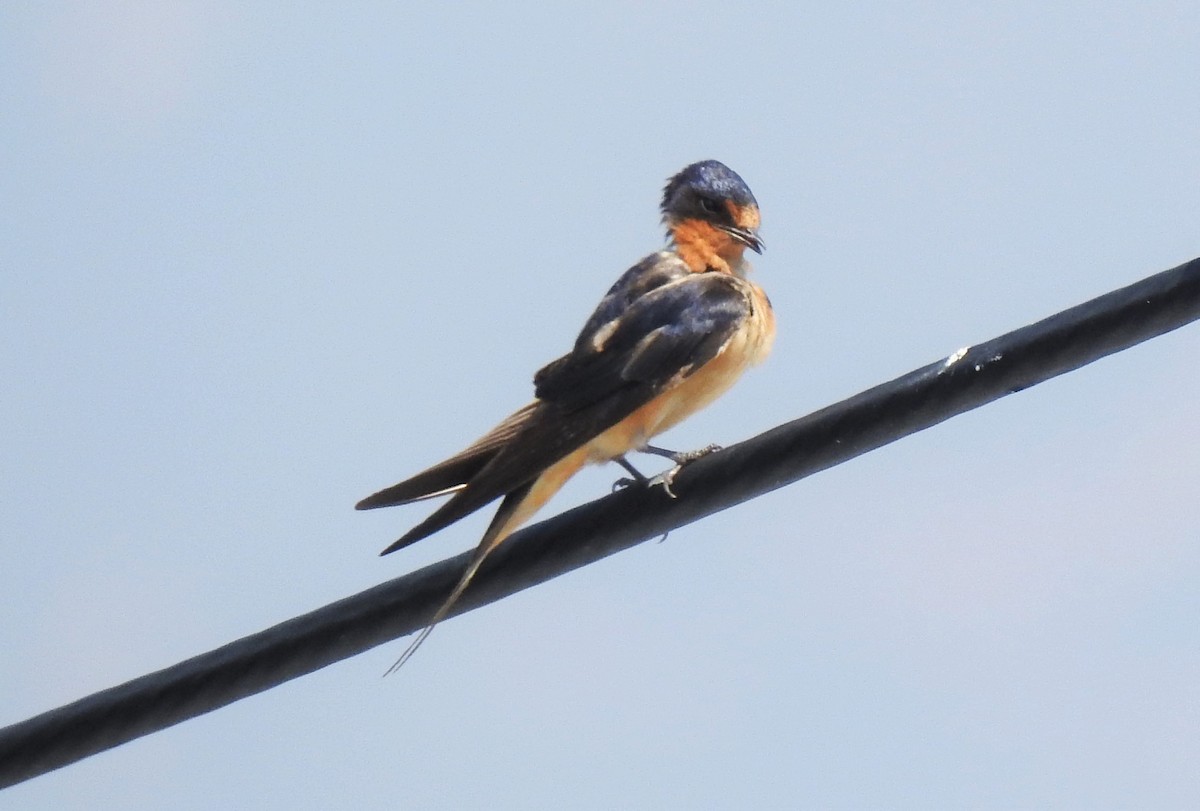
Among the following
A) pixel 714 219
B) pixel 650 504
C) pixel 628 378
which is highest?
pixel 714 219

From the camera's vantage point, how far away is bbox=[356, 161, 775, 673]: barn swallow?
4.70 m

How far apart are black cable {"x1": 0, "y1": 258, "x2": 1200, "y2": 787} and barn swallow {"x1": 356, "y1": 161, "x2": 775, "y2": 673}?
2.05 feet

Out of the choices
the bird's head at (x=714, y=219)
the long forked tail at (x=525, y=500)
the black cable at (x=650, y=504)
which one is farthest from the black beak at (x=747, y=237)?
the black cable at (x=650, y=504)

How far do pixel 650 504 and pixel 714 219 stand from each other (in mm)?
3062

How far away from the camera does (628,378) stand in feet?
17.8

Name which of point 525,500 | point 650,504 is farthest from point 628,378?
point 650,504

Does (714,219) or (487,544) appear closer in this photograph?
(487,544)

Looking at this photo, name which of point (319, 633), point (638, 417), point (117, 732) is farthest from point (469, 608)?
point (638, 417)

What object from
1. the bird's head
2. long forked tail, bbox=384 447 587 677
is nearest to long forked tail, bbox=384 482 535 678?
long forked tail, bbox=384 447 587 677

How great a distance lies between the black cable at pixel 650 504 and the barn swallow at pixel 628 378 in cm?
62

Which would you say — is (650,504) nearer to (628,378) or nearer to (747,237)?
(628,378)

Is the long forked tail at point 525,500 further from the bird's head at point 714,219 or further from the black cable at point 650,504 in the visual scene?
the bird's head at point 714,219

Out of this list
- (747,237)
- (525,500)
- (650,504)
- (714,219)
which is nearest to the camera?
(650,504)

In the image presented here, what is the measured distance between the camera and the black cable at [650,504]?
3.31 m
